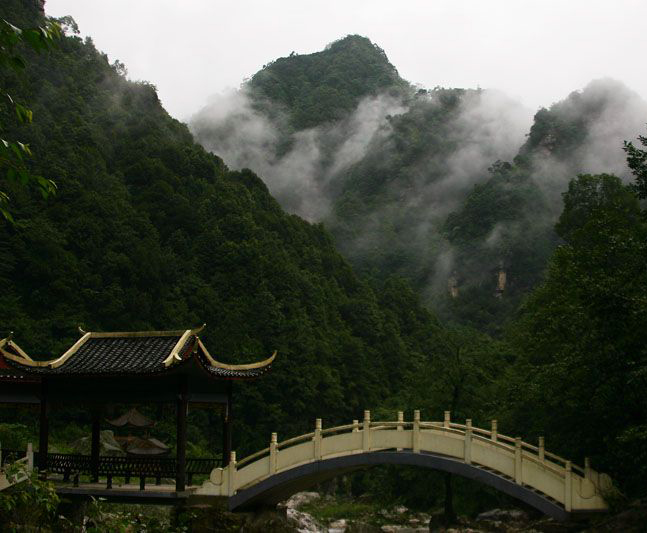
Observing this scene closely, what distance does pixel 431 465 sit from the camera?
1862cm

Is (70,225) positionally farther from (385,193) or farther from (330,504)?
(385,193)

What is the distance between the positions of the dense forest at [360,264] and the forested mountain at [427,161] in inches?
12.6

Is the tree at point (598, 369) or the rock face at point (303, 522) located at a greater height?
the tree at point (598, 369)

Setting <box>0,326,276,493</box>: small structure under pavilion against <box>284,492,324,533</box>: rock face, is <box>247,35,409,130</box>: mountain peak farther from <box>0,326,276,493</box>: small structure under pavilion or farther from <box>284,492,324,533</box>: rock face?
<box>0,326,276,493</box>: small structure under pavilion

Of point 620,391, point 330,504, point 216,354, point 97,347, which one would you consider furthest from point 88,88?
point 620,391

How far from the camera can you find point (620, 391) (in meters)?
17.4

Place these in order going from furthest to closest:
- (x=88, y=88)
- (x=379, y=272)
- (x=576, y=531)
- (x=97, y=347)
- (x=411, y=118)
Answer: (x=411, y=118) < (x=379, y=272) < (x=88, y=88) < (x=97, y=347) < (x=576, y=531)

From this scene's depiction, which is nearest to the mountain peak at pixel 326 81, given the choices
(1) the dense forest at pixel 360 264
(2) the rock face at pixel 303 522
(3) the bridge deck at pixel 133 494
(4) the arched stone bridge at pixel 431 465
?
(1) the dense forest at pixel 360 264

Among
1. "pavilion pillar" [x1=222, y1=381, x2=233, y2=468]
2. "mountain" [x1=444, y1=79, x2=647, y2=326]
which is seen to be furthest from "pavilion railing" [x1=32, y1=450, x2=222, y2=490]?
"mountain" [x1=444, y1=79, x2=647, y2=326]

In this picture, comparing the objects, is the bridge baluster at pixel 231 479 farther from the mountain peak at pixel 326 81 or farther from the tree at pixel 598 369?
the mountain peak at pixel 326 81

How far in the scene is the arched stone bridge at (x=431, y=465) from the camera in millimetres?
17422

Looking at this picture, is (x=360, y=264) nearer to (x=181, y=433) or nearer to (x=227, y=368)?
(x=227, y=368)

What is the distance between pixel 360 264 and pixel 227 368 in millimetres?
68221

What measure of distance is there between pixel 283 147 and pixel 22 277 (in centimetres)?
8122
